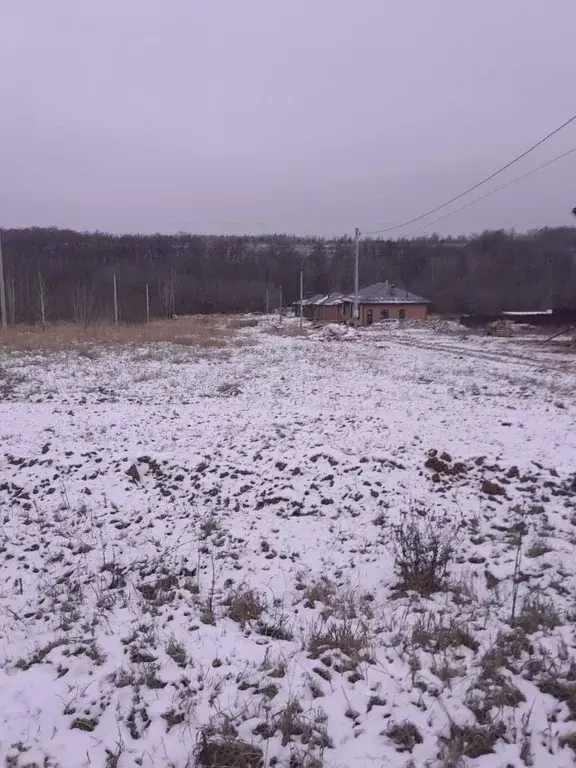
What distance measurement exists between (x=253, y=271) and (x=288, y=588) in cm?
13990

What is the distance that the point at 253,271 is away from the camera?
140 metres

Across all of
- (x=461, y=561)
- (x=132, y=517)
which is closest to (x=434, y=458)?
(x=461, y=561)

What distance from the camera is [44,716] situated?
3309mm

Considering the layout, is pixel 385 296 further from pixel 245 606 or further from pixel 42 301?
pixel 245 606

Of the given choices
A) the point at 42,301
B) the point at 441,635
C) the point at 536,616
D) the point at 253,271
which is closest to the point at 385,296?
the point at 42,301

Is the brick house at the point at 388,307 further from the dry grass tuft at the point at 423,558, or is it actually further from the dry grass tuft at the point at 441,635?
the dry grass tuft at the point at 441,635

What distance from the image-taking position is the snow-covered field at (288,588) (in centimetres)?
317

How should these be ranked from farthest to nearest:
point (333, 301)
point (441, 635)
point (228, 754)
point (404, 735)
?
point (333, 301) < point (441, 635) < point (404, 735) < point (228, 754)

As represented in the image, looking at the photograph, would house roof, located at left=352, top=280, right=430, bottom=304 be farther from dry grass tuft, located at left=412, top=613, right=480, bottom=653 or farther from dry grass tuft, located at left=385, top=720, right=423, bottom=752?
dry grass tuft, located at left=385, top=720, right=423, bottom=752

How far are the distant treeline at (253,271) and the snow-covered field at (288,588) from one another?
63183mm

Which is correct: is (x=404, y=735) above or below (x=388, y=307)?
below

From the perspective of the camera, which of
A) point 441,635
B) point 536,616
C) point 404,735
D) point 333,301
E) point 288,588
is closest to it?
point 404,735

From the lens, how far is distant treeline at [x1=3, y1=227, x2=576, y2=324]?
282 feet


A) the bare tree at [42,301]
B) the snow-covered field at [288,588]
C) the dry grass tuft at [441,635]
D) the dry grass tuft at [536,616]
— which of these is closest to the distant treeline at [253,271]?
the bare tree at [42,301]
